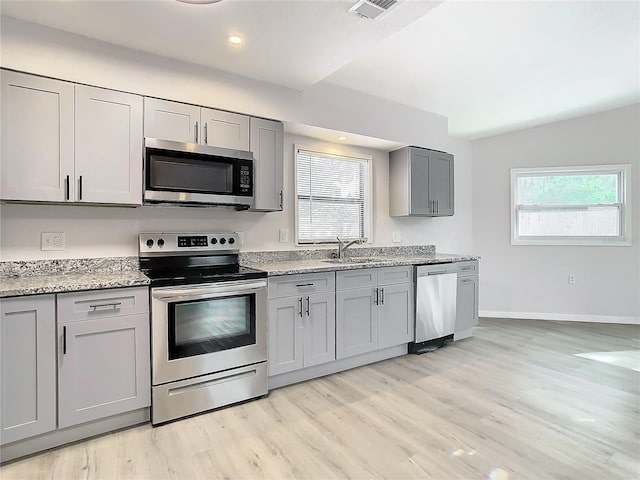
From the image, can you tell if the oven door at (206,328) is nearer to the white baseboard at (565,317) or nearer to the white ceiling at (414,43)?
the white ceiling at (414,43)

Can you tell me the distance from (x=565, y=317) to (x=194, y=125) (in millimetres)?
5185

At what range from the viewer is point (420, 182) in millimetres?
4008

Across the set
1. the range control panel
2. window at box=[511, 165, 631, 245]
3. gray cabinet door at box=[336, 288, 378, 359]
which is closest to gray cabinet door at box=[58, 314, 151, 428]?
the range control panel

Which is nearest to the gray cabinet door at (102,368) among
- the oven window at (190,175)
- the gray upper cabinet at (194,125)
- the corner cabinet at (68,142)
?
the corner cabinet at (68,142)

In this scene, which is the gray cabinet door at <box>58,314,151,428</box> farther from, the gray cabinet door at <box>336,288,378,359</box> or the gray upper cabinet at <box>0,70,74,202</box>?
the gray cabinet door at <box>336,288,378,359</box>

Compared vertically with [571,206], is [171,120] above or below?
above

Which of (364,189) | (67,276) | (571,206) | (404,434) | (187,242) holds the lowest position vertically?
(404,434)

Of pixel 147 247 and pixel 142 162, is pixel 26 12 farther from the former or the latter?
pixel 147 247

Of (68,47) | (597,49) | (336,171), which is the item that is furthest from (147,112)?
(597,49)

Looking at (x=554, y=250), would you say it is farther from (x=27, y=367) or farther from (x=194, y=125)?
(x=27, y=367)

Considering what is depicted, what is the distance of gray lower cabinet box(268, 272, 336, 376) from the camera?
105 inches

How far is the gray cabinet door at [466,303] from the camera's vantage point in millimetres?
3867

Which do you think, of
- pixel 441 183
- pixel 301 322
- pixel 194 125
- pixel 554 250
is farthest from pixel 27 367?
pixel 554 250

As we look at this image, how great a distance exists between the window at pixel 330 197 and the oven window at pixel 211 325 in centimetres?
117
